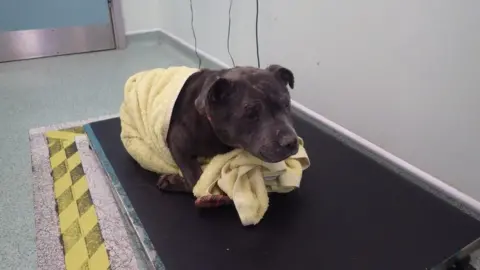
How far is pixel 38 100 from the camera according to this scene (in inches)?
80.9

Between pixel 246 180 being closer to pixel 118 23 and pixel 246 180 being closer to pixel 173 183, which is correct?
pixel 173 183

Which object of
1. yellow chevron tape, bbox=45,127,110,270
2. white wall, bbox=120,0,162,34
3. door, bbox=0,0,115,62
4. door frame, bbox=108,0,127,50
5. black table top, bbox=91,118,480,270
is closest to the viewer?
black table top, bbox=91,118,480,270

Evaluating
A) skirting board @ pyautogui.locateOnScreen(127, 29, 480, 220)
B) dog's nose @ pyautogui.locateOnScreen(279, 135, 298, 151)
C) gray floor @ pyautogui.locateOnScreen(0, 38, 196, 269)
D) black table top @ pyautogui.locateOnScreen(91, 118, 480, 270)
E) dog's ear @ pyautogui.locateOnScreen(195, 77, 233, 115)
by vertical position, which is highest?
dog's ear @ pyautogui.locateOnScreen(195, 77, 233, 115)

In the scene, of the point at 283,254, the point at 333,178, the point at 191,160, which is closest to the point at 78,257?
the point at 191,160

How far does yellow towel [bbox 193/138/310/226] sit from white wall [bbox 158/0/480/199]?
390 millimetres

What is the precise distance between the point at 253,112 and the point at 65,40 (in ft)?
7.70

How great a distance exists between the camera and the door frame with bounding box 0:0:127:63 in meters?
2.73

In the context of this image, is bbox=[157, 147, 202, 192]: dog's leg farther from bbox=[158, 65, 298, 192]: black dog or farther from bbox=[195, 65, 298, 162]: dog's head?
bbox=[195, 65, 298, 162]: dog's head

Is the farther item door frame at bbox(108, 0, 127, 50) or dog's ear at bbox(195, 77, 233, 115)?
door frame at bbox(108, 0, 127, 50)

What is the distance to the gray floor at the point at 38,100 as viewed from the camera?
1139 millimetres

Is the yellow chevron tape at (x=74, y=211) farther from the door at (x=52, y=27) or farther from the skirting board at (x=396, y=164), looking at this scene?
the door at (x=52, y=27)

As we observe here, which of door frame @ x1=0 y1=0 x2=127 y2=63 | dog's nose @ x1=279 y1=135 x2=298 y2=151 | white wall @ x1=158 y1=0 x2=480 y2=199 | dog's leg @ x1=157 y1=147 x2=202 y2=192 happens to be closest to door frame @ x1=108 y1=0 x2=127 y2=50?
door frame @ x1=0 y1=0 x2=127 y2=63

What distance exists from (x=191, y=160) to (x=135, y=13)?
2250 mm

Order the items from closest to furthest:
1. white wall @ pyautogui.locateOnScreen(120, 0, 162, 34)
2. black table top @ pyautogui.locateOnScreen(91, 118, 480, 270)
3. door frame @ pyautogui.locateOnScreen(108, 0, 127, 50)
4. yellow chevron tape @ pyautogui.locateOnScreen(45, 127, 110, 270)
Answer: black table top @ pyautogui.locateOnScreen(91, 118, 480, 270), yellow chevron tape @ pyautogui.locateOnScreen(45, 127, 110, 270), door frame @ pyautogui.locateOnScreen(108, 0, 127, 50), white wall @ pyautogui.locateOnScreen(120, 0, 162, 34)
